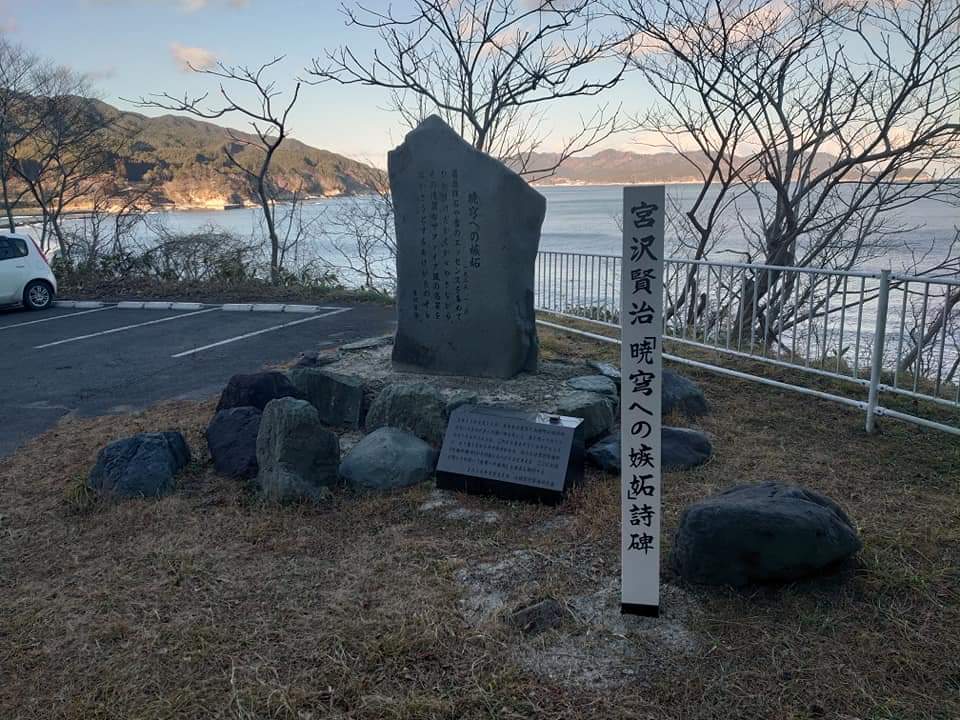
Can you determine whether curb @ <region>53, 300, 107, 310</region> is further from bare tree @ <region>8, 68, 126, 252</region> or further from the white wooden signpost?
the white wooden signpost

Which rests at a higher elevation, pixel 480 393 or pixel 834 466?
pixel 480 393

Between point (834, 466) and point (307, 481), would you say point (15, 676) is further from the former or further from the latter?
point (834, 466)

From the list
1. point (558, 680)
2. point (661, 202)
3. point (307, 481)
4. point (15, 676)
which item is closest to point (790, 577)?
point (558, 680)

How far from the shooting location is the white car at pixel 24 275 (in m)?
11.5

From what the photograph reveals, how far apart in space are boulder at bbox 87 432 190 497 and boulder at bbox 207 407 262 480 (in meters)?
0.25

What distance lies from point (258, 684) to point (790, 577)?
2.06 meters

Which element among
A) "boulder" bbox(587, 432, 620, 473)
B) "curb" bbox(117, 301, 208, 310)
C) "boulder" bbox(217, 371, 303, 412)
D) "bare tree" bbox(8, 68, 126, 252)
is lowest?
"boulder" bbox(587, 432, 620, 473)

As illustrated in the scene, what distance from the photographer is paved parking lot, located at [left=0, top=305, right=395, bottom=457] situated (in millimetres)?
6340

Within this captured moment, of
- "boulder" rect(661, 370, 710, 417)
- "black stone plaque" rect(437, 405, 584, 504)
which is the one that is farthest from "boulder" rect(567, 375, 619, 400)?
"black stone plaque" rect(437, 405, 584, 504)

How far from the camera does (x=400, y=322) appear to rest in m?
5.80

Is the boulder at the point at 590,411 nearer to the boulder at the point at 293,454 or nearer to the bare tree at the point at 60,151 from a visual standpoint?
the boulder at the point at 293,454

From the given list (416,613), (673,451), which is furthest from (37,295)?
(416,613)

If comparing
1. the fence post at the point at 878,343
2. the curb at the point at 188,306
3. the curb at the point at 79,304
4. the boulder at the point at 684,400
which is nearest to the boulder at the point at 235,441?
the boulder at the point at 684,400

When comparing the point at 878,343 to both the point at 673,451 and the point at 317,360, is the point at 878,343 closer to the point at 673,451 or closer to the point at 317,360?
the point at 673,451
